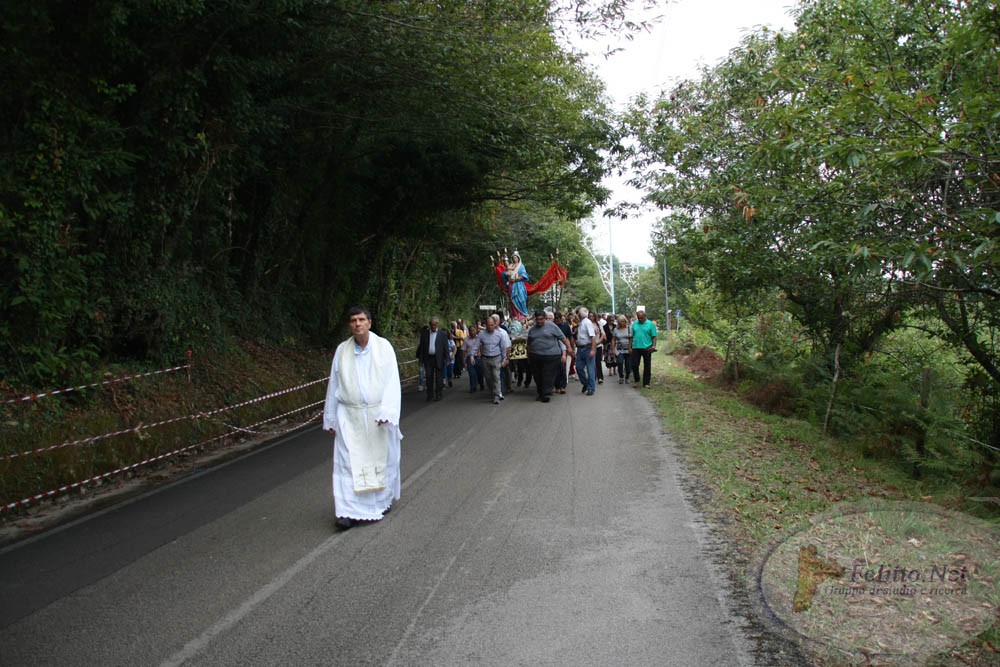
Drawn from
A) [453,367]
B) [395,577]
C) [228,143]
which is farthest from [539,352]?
[395,577]

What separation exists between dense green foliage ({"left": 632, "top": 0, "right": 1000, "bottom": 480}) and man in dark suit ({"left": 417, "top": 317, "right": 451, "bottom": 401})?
5647 mm

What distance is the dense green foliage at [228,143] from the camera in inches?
385

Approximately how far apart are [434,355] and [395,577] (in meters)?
11.8

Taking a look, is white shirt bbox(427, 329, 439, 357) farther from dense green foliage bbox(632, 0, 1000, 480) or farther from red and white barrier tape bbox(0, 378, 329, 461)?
dense green foliage bbox(632, 0, 1000, 480)

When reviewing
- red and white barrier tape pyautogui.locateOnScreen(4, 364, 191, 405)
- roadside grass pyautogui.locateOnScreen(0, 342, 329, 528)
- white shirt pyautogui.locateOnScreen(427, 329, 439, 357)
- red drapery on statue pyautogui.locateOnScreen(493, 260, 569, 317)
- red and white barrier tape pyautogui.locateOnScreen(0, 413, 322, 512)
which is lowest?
red and white barrier tape pyautogui.locateOnScreen(0, 413, 322, 512)

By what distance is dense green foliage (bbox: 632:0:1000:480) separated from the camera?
652 centimetres

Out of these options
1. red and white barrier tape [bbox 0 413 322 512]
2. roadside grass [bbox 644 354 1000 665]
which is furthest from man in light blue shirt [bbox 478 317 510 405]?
red and white barrier tape [bbox 0 413 322 512]

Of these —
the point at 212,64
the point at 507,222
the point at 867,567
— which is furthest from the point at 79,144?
the point at 507,222

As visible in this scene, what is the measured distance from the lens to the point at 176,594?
5340 millimetres

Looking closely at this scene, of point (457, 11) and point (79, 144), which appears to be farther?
point (457, 11)

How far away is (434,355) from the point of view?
56.7 feet

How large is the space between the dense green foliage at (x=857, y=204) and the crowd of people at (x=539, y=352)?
2.35m

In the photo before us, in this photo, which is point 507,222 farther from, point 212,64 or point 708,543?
point 708,543

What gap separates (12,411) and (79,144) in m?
3.62
